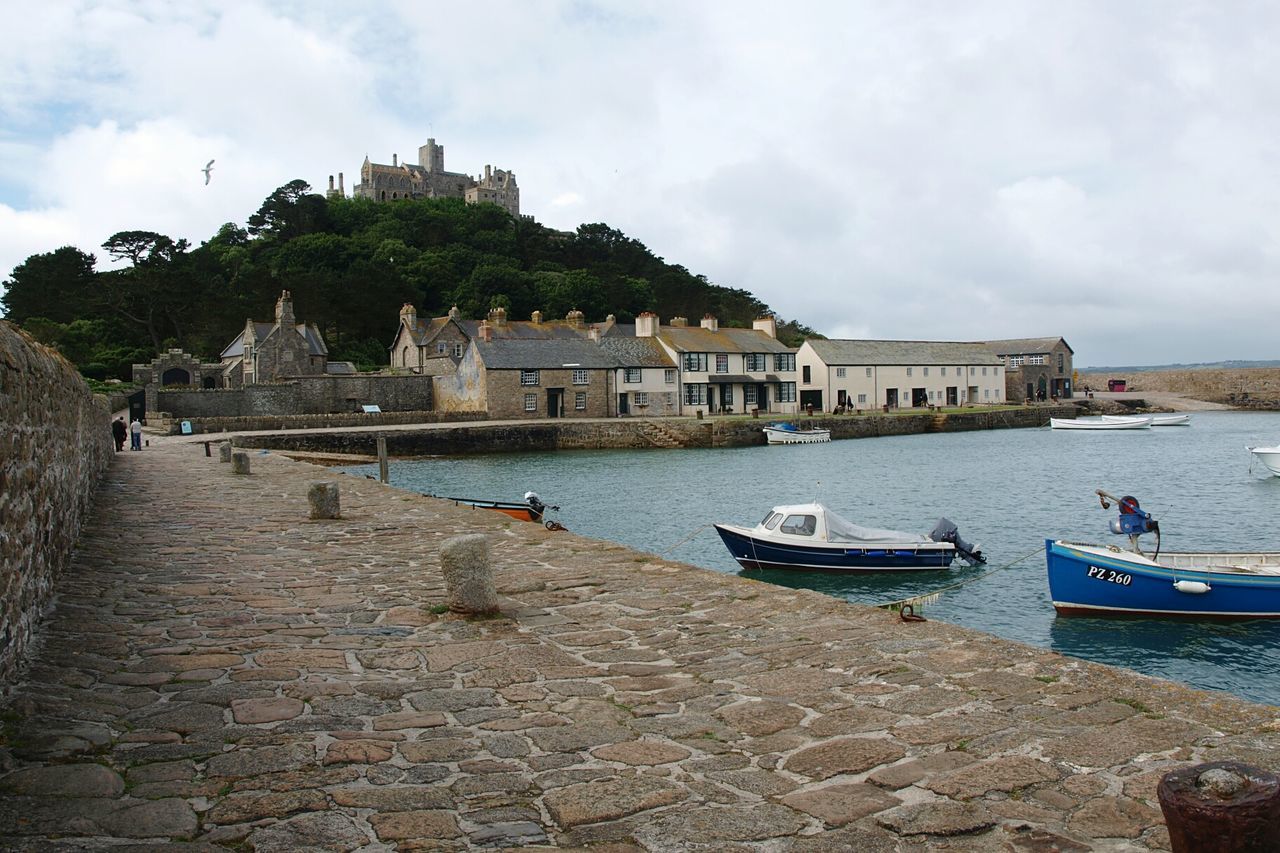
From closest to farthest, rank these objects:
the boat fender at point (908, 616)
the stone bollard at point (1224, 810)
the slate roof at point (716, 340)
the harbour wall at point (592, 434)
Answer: the stone bollard at point (1224, 810)
the boat fender at point (908, 616)
the harbour wall at point (592, 434)
the slate roof at point (716, 340)

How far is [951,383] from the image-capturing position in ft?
262

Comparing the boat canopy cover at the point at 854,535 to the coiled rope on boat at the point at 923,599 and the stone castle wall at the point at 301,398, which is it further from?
the stone castle wall at the point at 301,398

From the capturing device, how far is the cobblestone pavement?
156 inches

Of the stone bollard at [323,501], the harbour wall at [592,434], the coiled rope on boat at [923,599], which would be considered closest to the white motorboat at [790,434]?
the harbour wall at [592,434]

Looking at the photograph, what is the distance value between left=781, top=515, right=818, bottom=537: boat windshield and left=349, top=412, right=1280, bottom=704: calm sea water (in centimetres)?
92

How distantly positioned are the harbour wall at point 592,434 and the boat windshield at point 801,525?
86.1 ft

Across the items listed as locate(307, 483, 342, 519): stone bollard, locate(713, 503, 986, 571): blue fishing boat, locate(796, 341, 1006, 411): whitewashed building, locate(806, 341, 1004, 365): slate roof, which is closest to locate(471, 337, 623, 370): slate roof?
locate(796, 341, 1006, 411): whitewashed building

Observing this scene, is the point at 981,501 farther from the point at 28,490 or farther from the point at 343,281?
the point at 343,281

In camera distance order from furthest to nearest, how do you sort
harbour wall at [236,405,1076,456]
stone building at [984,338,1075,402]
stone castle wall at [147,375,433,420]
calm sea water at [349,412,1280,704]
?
stone building at [984,338,1075,402]
stone castle wall at [147,375,433,420]
harbour wall at [236,405,1076,456]
calm sea water at [349,412,1280,704]

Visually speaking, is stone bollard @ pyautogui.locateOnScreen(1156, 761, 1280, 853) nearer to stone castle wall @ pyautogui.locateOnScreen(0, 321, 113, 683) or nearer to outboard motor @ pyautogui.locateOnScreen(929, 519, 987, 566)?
stone castle wall @ pyautogui.locateOnScreen(0, 321, 113, 683)

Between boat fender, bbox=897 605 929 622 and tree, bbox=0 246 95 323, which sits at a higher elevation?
tree, bbox=0 246 95 323

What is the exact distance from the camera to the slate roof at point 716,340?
214 ft

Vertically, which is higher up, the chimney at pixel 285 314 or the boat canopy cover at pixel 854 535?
the chimney at pixel 285 314

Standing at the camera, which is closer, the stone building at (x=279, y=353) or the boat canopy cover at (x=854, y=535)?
the boat canopy cover at (x=854, y=535)
